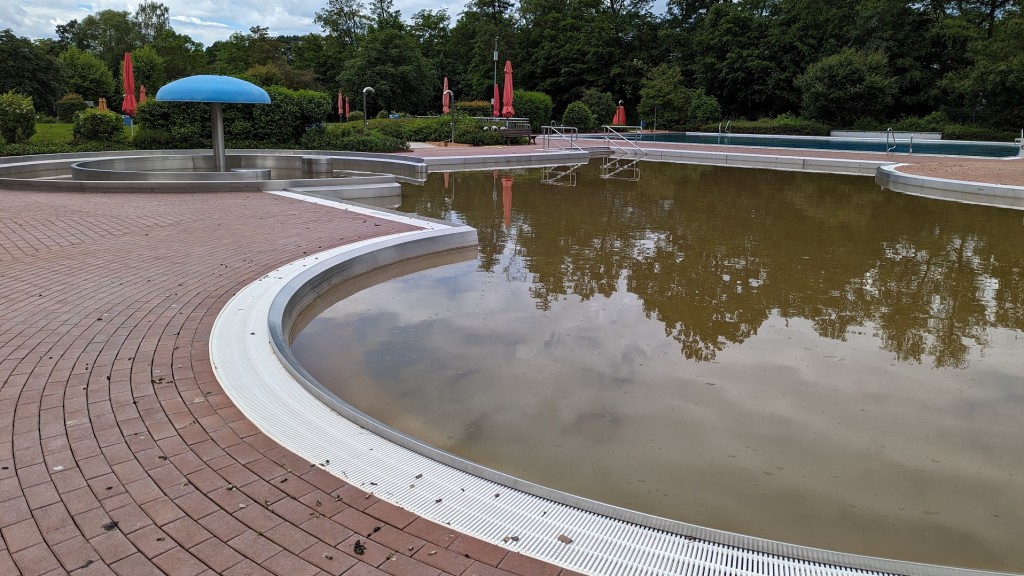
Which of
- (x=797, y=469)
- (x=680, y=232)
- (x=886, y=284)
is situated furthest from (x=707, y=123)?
(x=797, y=469)

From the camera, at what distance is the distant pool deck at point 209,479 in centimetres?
246

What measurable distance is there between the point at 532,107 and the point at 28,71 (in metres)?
39.8

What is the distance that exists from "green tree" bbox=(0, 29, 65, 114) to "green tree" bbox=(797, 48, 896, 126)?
5111 centimetres

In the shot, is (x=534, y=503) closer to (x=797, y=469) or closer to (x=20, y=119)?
(x=797, y=469)

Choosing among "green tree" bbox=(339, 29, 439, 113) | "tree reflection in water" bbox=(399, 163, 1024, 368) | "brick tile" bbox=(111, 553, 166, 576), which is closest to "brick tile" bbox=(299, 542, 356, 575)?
"brick tile" bbox=(111, 553, 166, 576)

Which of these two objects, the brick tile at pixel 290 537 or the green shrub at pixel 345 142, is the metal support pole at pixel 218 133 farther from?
the brick tile at pixel 290 537

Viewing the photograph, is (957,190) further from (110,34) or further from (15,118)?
(110,34)

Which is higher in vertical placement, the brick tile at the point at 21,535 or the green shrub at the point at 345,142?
the green shrub at the point at 345,142

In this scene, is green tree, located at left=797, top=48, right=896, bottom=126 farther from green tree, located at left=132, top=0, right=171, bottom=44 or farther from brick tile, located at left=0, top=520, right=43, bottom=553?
green tree, located at left=132, top=0, right=171, bottom=44

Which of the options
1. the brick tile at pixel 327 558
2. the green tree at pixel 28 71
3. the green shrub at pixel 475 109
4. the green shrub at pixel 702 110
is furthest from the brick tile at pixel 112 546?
the green tree at pixel 28 71

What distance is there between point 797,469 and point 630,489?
96 centimetres

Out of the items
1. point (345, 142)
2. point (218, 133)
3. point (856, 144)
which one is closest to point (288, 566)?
point (218, 133)

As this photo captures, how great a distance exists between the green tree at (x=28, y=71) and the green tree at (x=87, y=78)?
131 centimetres

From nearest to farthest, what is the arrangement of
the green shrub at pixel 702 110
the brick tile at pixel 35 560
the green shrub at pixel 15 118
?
the brick tile at pixel 35 560 → the green shrub at pixel 15 118 → the green shrub at pixel 702 110
